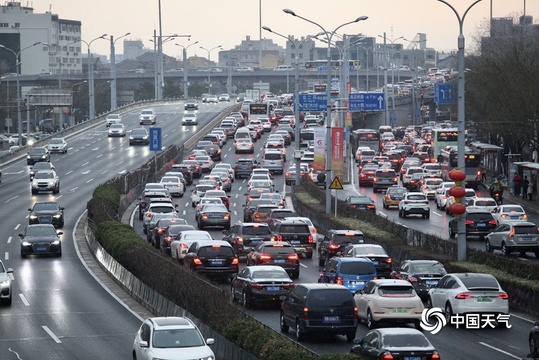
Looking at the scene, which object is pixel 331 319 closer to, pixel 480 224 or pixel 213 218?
pixel 480 224

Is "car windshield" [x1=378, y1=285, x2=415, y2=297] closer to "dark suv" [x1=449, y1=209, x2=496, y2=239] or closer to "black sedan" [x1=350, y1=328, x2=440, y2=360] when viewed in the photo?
"black sedan" [x1=350, y1=328, x2=440, y2=360]

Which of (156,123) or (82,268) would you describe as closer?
(82,268)

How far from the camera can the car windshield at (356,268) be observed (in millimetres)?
34406

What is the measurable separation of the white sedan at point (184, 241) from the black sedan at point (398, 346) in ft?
71.6

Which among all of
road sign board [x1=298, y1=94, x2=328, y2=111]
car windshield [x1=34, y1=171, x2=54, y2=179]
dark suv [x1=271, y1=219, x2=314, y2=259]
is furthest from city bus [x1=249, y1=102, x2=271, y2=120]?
dark suv [x1=271, y1=219, x2=314, y2=259]

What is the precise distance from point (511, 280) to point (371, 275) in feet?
13.5

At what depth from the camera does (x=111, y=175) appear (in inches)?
3521

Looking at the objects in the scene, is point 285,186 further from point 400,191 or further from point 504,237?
point 504,237

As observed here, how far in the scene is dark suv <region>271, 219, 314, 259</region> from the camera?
48188 millimetres

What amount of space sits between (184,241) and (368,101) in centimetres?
3826

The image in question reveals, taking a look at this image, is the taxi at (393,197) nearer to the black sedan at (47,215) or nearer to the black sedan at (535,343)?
the black sedan at (47,215)

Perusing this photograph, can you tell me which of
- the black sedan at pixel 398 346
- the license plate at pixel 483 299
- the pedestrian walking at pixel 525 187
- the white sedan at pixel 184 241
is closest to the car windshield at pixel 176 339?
the black sedan at pixel 398 346

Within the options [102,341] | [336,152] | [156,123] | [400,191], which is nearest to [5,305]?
[102,341]

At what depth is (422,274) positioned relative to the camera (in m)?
35.6
